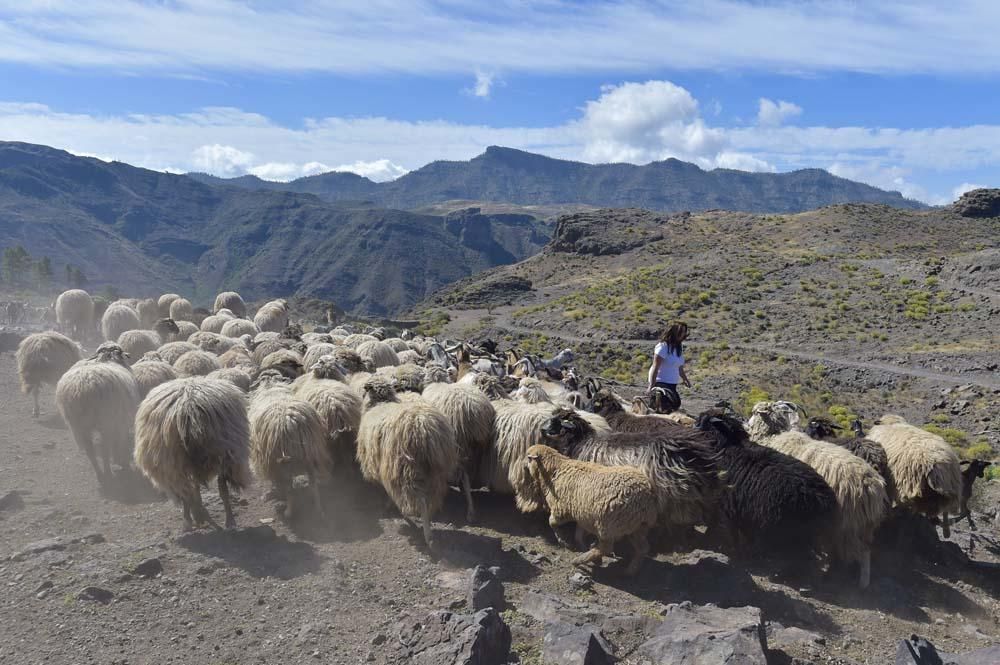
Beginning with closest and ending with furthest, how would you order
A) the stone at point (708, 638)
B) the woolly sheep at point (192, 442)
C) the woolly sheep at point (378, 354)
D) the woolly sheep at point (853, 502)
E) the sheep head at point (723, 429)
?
the stone at point (708, 638), the woolly sheep at point (853, 502), the woolly sheep at point (192, 442), the sheep head at point (723, 429), the woolly sheep at point (378, 354)

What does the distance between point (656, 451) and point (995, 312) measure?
34.4 m

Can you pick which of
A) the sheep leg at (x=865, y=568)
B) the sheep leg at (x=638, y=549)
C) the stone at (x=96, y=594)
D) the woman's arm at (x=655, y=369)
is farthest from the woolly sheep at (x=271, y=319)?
the sheep leg at (x=865, y=568)

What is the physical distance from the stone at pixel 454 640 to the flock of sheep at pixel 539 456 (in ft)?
6.13

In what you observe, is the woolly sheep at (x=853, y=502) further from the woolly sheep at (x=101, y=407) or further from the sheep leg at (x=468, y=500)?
the woolly sheep at (x=101, y=407)

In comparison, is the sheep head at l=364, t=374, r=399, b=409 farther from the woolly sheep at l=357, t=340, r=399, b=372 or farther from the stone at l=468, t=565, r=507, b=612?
the woolly sheep at l=357, t=340, r=399, b=372

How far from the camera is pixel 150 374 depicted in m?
11.9

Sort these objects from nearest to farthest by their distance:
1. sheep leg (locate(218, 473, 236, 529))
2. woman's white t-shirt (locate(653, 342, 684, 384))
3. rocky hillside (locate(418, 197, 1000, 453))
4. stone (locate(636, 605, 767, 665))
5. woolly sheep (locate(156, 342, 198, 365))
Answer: stone (locate(636, 605, 767, 665)) → sheep leg (locate(218, 473, 236, 529)) → woman's white t-shirt (locate(653, 342, 684, 384)) → woolly sheep (locate(156, 342, 198, 365)) → rocky hillside (locate(418, 197, 1000, 453))

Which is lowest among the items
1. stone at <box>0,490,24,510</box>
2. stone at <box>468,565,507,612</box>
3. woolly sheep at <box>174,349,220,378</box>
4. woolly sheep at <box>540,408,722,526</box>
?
stone at <box>0,490,24,510</box>

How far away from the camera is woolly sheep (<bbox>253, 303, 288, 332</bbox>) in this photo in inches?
916

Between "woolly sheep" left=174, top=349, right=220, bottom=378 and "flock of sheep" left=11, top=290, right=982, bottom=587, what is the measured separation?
93.0 inches

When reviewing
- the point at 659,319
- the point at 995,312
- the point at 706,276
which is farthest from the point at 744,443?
the point at 706,276

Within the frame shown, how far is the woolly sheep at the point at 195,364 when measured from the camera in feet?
42.6

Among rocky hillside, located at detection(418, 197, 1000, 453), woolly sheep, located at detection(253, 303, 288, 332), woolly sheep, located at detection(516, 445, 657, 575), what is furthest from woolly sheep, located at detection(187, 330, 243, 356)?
rocky hillside, located at detection(418, 197, 1000, 453)

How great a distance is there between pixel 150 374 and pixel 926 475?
12.3 metres
